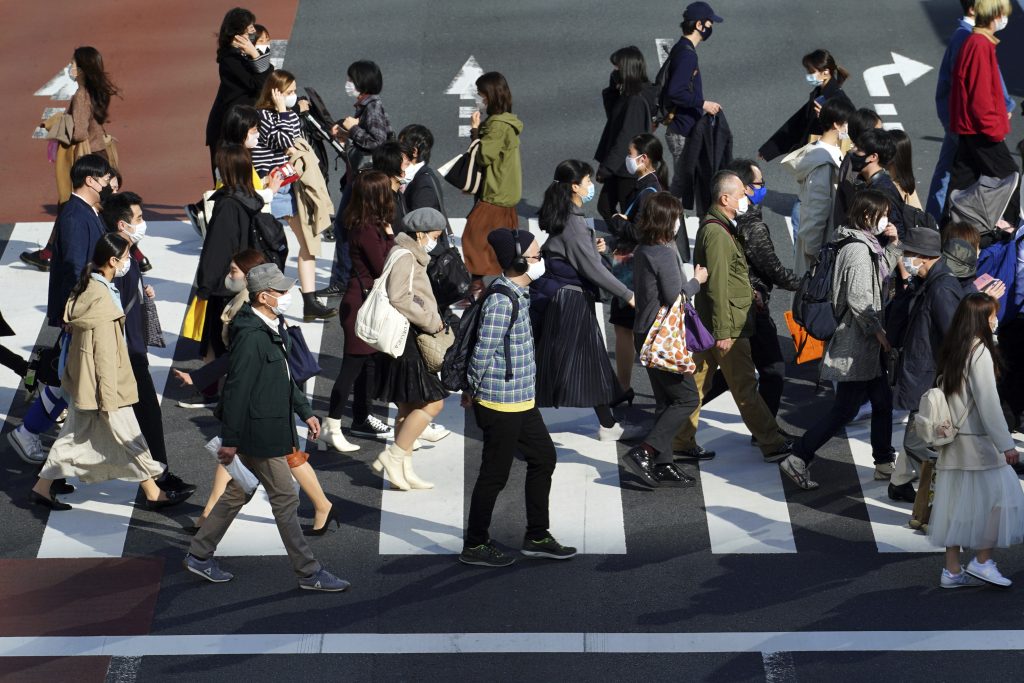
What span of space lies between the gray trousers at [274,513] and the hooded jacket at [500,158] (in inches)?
181

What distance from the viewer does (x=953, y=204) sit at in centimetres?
1122

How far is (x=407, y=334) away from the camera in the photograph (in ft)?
34.0

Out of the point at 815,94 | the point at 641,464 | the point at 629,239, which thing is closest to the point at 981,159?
the point at 815,94

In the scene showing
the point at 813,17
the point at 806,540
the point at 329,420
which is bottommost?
the point at 806,540

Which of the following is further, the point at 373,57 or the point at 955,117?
the point at 373,57

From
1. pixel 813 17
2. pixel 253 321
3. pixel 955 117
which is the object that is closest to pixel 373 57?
pixel 813 17

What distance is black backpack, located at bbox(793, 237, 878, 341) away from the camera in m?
10.2

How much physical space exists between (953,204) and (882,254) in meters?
1.37

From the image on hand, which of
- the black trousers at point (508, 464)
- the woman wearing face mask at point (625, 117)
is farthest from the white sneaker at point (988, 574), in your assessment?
the woman wearing face mask at point (625, 117)

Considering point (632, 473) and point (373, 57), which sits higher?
point (373, 57)

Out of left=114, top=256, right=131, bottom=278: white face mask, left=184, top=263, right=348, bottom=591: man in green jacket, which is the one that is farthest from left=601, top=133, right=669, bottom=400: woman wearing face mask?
left=114, top=256, right=131, bottom=278: white face mask

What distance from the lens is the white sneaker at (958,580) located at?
908 cm

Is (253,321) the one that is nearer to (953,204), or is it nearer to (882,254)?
(882,254)

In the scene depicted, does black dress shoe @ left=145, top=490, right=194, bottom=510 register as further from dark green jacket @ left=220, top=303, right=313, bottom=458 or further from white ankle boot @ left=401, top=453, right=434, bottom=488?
dark green jacket @ left=220, top=303, right=313, bottom=458
